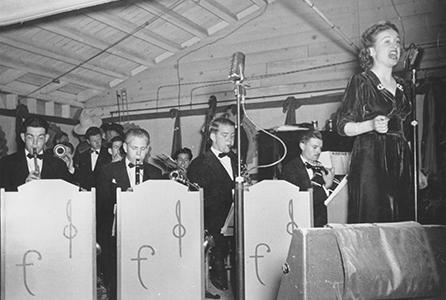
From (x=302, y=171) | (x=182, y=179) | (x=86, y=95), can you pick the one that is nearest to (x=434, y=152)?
(x=302, y=171)

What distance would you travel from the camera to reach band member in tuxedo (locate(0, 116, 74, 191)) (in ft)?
9.82

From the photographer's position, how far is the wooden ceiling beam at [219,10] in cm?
368

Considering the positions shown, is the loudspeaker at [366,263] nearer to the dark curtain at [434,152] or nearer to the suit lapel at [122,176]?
the dark curtain at [434,152]

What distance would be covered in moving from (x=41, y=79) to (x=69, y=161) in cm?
77

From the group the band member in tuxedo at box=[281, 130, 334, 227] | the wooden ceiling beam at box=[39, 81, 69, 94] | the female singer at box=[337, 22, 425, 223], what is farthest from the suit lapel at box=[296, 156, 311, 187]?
Answer: the wooden ceiling beam at box=[39, 81, 69, 94]

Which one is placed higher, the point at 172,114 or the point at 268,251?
the point at 172,114

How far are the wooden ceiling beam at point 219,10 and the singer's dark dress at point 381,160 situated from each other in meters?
1.54

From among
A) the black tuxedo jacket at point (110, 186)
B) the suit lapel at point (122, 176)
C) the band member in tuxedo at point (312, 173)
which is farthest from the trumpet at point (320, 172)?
the suit lapel at point (122, 176)

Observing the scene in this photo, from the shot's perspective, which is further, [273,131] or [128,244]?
[273,131]

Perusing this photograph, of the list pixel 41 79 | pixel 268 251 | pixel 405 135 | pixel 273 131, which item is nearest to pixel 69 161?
pixel 41 79

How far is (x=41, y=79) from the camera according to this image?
386 cm

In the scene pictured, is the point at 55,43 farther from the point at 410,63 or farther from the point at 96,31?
the point at 410,63

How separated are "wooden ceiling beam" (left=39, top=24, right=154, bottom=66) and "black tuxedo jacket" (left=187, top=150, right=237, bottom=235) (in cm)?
118

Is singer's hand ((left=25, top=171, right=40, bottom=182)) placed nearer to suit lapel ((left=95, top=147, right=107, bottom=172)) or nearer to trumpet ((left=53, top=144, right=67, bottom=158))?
trumpet ((left=53, top=144, right=67, bottom=158))
